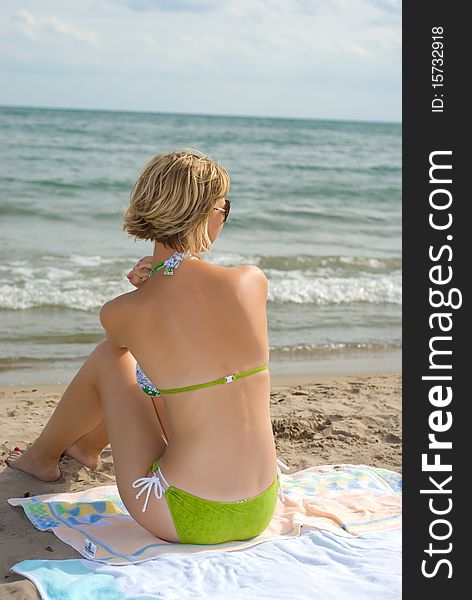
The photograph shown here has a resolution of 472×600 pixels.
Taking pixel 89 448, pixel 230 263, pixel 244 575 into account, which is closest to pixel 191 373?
pixel 244 575

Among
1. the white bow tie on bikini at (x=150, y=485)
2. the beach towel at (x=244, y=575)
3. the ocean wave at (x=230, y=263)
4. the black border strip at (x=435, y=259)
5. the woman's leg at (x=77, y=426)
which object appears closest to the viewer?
the beach towel at (x=244, y=575)

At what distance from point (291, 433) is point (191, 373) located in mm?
1672

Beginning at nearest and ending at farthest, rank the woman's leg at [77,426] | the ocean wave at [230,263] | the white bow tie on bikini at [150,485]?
the white bow tie on bikini at [150,485]
the woman's leg at [77,426]
the ocean wave at [230,263]

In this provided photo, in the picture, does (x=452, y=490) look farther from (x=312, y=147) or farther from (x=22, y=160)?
(x=312, y=147)

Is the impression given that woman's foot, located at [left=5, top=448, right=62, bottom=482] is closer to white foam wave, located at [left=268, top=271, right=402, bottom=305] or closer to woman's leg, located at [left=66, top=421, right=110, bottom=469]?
woman's leg, located at [left=66, top=421, right=110, bottom=469]

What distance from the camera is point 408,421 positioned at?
10.2ft

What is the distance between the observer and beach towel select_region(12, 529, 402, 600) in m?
2.89

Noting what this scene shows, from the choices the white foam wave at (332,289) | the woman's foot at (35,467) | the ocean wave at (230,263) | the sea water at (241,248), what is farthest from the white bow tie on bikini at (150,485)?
the white foam wave at (332,289)

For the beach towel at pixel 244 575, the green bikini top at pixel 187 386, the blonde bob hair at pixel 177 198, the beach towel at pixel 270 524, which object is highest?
the blonde bob hair at pixel 177 198

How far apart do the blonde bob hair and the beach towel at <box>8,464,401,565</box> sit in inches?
43.4

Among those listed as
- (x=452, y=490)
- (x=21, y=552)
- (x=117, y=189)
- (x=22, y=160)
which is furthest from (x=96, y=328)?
(x=22, y=160)

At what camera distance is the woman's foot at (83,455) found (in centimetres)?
393

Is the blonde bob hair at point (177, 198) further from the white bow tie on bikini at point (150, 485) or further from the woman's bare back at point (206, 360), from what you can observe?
the white bow tie on bikini at point (150, 485)

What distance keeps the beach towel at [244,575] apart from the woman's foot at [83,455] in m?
0.84
